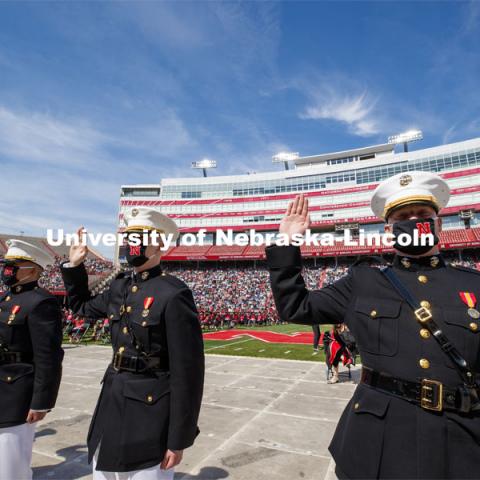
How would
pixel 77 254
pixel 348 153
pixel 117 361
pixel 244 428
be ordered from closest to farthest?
pixel 117 361, pixel 77 254, pixel 244 428, pixel 348 153

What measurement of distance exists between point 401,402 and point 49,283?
40.2 metres

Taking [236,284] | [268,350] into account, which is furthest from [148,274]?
[236,284]

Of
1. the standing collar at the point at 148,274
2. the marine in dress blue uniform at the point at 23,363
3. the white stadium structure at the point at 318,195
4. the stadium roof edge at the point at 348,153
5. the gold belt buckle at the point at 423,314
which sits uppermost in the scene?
the stadium roof edge at the point at 348,153

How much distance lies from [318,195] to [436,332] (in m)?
48.9

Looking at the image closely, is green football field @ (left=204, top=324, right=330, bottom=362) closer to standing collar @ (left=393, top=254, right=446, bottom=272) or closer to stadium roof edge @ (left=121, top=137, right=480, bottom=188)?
standing collar @ (left=393, top=254, right=446, bottom=272)

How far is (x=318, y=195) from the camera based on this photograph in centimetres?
4872

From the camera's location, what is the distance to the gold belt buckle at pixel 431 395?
1.50 metres

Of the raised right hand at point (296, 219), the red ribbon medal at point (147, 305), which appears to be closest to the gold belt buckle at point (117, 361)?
the red ribbon medal at point (147, 305)

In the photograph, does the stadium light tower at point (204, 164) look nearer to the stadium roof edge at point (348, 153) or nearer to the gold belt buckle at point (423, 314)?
the stadium roof edge at point (348, 153)

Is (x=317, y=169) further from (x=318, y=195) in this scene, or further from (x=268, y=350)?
(x=268, y=350)

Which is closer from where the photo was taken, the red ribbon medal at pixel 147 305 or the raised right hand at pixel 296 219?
the raised right hand at pixel 296 219

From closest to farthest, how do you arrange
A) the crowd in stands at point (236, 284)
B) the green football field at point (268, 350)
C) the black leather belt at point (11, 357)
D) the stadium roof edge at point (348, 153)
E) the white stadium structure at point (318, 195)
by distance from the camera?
the black leather belt at point (11, 357)
the green football field at point (268, 350)
the crowd in stands at point (236, 284)
the white stadium structure at point (318, 195)
the stadium roof edge at point (348, 153)

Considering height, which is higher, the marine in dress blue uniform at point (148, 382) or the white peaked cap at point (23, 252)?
the white peaked cap at point (23, 252)

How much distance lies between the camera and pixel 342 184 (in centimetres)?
4806
